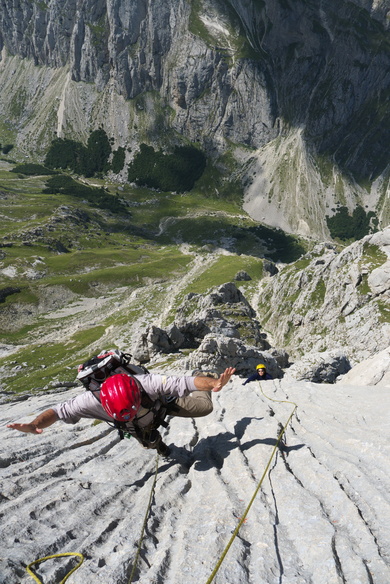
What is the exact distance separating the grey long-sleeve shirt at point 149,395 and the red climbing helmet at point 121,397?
75cm

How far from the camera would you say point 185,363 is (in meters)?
37.5

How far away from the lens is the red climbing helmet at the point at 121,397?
330 inches

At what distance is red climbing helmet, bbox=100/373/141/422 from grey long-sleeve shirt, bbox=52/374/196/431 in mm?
745

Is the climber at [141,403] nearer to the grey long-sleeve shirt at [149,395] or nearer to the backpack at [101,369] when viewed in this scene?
the grey long-sleeve shirt at [149,395]

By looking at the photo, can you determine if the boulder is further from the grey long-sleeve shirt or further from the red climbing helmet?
the red climbing helmet

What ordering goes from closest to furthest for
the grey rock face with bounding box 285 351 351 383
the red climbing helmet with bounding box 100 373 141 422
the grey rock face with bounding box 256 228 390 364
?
the red climbing helmet with bounding box 100 373 141 422 → the grey rock face with bounding box 285 351 351 383 → the grey rock face with bounding box 256 228 390 364

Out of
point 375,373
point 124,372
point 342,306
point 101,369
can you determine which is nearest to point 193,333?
point 342,306

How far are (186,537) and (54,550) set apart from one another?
2.59 meters

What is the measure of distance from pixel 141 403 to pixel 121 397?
0.96 metres

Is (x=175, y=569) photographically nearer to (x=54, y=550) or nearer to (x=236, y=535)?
(x=236, y=535)

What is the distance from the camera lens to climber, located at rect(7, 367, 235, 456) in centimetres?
845

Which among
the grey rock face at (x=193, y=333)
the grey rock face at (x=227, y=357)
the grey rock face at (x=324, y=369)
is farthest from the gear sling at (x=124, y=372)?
the grey rock face at (x=193, y=333)

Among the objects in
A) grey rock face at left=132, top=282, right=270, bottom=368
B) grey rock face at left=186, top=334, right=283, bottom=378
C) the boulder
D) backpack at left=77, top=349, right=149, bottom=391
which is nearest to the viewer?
backpack at left=77, top=349, right=149, bottom=391

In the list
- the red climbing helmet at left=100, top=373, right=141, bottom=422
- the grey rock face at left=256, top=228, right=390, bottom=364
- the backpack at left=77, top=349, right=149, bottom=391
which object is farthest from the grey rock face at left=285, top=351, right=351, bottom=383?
the red climbing helmet at left=100, top=373, right=141, bottom=422
